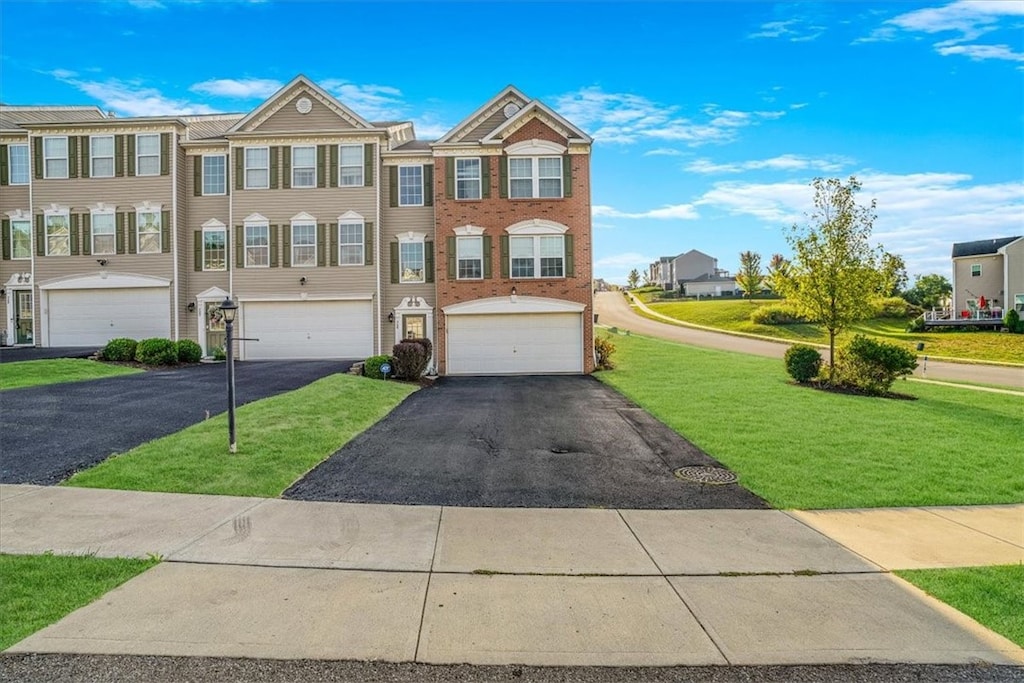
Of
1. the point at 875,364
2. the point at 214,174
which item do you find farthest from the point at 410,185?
the point at 875,364

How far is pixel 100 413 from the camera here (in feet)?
36.6

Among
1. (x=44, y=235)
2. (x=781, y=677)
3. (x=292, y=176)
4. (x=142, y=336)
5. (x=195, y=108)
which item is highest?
(x=195, y=108)

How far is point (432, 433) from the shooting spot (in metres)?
11.1

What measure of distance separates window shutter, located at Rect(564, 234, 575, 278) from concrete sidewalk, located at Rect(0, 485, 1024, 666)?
1618cm

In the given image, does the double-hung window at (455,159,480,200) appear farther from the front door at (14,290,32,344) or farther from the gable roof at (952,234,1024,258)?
the gable roof at (952,234,1024,258)

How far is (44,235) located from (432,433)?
860 inches

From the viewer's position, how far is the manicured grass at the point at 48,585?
4.07 meters

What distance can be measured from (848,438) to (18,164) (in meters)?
30.7

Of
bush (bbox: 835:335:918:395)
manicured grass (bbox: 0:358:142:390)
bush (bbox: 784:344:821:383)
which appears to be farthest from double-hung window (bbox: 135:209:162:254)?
→ bush (bbox: 835:335:918:395)

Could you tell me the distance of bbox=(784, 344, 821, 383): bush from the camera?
18531 mm

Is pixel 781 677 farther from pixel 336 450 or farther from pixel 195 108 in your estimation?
pixel 195 108

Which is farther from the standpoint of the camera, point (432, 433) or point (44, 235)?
point (44, 235)

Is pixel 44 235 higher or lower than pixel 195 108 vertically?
lower

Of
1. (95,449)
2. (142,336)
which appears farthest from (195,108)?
(95,449)
